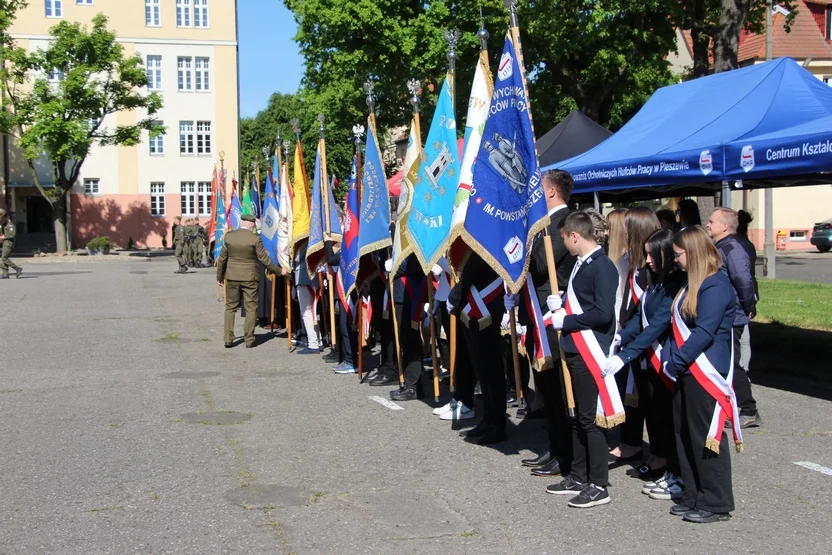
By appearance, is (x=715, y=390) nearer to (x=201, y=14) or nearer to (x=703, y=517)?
(x=703, y=517)

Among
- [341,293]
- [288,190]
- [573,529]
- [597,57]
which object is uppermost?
[597,57]

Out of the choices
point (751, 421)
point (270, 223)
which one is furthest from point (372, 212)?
point (270, 223)

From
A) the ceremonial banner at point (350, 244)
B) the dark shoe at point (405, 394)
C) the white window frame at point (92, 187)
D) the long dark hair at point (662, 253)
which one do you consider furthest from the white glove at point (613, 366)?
the white window frame at point (92, 187)

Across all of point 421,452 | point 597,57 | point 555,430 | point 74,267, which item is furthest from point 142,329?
point 74,267

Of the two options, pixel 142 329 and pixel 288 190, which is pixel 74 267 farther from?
pixel 288 190

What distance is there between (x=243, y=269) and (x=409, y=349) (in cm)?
436

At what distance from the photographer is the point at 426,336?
35.6 ft

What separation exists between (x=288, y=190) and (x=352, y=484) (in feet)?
25.7

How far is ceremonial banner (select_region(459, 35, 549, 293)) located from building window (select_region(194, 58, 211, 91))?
5157 centimetres

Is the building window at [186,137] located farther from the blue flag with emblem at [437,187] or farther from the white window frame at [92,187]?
the blue flag with emblem at [437,187]

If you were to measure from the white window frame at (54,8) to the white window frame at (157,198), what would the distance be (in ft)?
35.0

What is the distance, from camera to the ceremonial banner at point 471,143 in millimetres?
7316

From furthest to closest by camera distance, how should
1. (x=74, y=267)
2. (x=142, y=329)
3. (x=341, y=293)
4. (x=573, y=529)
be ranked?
(x=74, y=267)
(x=142, y=329)
(x=341, y=293)
(x=573, y=529)

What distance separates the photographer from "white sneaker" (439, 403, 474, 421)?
8445mm
